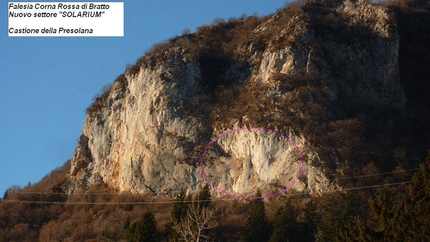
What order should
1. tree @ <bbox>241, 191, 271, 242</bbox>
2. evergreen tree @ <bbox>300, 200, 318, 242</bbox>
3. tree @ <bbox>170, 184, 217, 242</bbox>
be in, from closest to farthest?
tree @ <bbox>170, 184, 217, 242</bbox> → evergreen tree @ <bbox>300, 200, 318, 242</bbox> → tree @ <bbox>241, 191, 271, 242</bbox>

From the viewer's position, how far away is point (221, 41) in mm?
86500

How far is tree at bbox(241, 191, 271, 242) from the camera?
2308 inches

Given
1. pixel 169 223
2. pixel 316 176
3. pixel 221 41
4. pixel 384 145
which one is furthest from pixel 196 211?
pixel 221 41

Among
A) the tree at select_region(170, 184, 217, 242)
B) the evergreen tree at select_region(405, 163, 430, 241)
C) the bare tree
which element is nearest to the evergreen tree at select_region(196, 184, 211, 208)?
the tree at select_region(170, 184, 217, 242)

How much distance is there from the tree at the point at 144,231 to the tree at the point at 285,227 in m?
8.19

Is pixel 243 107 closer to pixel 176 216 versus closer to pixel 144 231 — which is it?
pixel 176 216

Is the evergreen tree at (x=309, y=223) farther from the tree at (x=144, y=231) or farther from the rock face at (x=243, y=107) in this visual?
the tree at (x=144, y=231)

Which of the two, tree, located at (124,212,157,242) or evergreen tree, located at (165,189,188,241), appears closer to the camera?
tree, located at (124,212,157,242)

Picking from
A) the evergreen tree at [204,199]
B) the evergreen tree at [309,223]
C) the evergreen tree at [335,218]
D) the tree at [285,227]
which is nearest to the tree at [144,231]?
the evergreen tree at [204,199]

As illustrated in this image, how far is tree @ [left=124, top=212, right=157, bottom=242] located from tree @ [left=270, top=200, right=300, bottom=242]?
26.9 feet

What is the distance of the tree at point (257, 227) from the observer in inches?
2308

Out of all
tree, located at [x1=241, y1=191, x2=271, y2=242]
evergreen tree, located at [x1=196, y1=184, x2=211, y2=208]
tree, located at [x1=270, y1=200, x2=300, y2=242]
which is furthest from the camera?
evergreen tree, located at [x1=196, y1=184, x2=211, y2=208]

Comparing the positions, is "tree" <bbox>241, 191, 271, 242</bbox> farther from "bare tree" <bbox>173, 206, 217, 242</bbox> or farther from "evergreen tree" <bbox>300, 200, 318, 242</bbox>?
"evergreen tree" <bbox>300, 200, 318, 242</bbox>

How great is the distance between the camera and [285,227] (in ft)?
188
